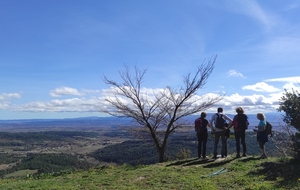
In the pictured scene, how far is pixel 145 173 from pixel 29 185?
403cm

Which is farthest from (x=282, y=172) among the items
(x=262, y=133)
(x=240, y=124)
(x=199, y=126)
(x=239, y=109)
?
(x=199, y=126)

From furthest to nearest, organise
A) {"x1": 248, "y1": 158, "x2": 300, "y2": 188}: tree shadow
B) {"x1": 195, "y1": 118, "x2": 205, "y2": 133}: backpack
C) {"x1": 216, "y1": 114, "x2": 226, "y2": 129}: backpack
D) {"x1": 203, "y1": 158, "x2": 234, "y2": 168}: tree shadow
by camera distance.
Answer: {"x1": 195, "y1": 118, "x2": 205, "y2": 133}: backpack
{"x1": 216, "y1": 114, "x2": 226, "y2": 129}: backpack
{"x1": 203, "y1": 158, "x2": 234, "y2": 168}: tree shadow
{"x1": 248, "y1": 158, "x2": 300, "y2": 188}: tree shadow

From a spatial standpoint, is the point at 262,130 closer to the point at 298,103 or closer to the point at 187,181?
the point at 298,103

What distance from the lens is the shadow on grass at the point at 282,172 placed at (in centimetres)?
793

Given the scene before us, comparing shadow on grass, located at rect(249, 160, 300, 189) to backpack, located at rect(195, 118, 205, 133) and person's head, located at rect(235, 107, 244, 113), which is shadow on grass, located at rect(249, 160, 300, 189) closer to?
person's head, located at rect(235, 107, 244, 113)

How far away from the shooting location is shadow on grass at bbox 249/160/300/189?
26.0ft

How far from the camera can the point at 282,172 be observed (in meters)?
9.11

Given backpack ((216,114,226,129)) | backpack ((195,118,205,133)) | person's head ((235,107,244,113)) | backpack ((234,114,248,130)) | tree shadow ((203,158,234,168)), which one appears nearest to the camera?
tree shadow ((203,158,234,168))

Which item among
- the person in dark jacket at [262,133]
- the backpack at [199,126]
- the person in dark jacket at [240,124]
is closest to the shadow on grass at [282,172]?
the person in dark jacket at [262,133]

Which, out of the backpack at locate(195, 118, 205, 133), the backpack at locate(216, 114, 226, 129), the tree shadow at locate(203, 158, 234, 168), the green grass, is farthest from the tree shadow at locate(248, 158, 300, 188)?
the backpack at locate(195, 118, 205, 133)

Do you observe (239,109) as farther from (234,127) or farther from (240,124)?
(234,127)

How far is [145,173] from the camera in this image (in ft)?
35.6

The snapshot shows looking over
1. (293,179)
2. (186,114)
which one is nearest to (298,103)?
(293,179)

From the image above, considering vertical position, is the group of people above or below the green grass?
above
